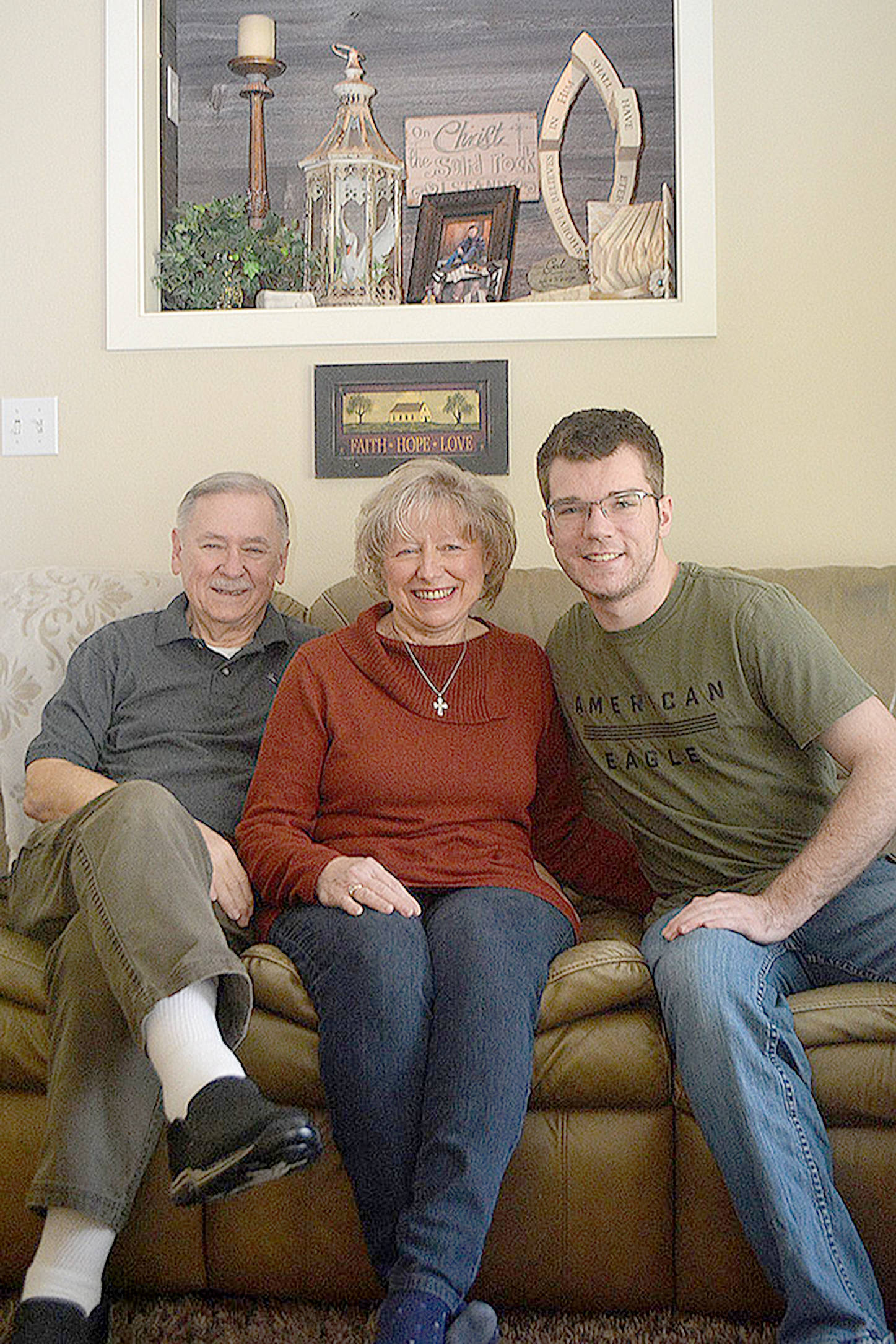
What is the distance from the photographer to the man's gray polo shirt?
206 cm

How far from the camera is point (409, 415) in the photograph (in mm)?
2699

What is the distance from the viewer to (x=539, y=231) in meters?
2.99

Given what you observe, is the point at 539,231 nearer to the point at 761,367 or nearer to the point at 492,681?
the point at 761,367

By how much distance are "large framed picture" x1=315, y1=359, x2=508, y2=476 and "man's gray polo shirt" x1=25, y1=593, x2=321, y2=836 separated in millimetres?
623

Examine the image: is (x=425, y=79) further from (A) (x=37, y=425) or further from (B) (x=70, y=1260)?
(B) (x=70, y=1260)

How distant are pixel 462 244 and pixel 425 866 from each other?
1.65m

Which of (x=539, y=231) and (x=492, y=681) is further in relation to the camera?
(x=539, y=231)

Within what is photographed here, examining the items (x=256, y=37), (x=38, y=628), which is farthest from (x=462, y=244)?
(x=38, y=628)

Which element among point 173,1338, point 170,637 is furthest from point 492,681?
point 173,1338

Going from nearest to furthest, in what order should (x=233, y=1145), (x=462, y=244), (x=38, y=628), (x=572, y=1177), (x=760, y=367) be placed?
(x=233, y=1145) → (x=572, y=1177) → (x=38, y=628) → (x=760, y=367) → (x=462, y=244)

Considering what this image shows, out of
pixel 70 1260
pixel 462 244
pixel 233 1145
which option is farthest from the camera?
pixel 462 244

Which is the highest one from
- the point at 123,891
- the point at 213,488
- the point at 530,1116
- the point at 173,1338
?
the point at 213,488

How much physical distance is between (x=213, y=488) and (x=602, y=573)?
2.52 feet

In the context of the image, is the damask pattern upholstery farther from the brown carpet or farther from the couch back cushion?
the brown carpet
